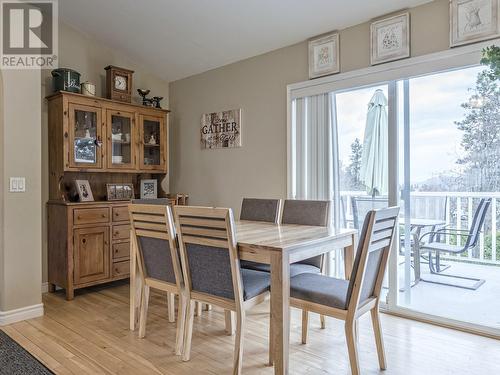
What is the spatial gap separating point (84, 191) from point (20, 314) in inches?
51.1

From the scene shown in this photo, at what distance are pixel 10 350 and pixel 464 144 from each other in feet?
11.7

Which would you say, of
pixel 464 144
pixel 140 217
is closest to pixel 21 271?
pixel 140 217

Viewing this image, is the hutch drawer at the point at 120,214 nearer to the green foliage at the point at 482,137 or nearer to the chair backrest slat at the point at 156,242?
the chair backrest slat at the point at 156,242

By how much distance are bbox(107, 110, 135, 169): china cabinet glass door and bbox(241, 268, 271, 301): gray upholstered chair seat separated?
7.48 feet

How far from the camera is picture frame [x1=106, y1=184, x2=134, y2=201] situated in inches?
159

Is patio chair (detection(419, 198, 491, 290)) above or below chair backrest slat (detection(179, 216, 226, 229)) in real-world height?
below

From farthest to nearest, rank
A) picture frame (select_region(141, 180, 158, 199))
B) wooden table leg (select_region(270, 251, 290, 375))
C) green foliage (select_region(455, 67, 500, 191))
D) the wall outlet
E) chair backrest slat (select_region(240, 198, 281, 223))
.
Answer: picture frame (select_region(141, 180, 158, 199)) → chair backrest slat (select_region(240, 198, 281, 223)) → the wall outlet → green foliage (select_region(455, 67, 500, 191)) → wooden table leg (select_region(270, 251, 290, 375))

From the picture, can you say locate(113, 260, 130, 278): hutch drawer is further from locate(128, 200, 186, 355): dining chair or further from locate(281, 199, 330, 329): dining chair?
locate(281, 199, 330, 329): dining chair

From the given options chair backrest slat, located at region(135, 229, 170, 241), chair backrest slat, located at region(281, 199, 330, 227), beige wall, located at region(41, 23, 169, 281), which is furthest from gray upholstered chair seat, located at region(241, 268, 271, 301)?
beige wall, located at region(41, 23, 169, 281)

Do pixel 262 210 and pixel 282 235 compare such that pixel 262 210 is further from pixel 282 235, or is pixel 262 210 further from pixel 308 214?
pixel 282 235

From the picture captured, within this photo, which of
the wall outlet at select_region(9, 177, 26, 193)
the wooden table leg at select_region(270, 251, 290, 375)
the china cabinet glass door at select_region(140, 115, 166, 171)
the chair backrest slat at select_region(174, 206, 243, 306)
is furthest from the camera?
the china cabinet glass door at select_region(140, 115, 166, 171)

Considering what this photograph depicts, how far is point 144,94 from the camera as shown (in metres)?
4.40

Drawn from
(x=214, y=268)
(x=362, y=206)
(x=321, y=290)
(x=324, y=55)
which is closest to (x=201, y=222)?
(x=214, y=268)

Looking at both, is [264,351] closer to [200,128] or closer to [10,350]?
[10,350]
